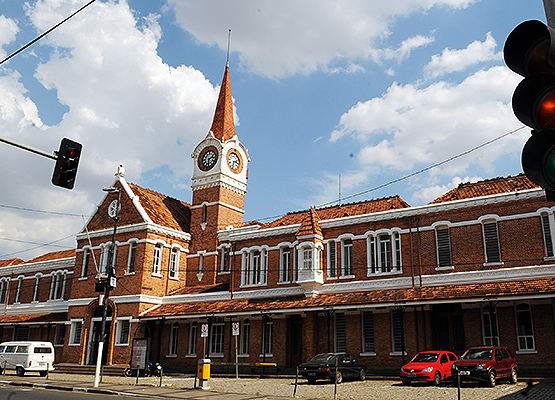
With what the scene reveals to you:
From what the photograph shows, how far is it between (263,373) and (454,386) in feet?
40.5

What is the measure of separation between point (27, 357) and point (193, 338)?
10.4 m

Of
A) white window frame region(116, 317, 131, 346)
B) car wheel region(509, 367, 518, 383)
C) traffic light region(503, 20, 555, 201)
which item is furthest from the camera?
white window frame region(116, 317, 131, 346)

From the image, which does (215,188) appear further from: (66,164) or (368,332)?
(66,164)

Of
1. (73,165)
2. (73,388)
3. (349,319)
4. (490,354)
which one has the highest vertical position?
(73,165)

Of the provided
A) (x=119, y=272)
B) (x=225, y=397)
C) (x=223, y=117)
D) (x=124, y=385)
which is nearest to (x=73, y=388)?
(x=124, y=385)

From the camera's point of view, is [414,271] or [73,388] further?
[414,271]

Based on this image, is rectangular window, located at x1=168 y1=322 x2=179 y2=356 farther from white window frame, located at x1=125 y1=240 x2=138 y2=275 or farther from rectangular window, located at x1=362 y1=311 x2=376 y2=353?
rectangular window, located at x1=362 y1=311 x2=376 y2=353

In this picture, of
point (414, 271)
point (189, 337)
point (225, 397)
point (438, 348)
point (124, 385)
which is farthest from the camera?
point (189, 337)

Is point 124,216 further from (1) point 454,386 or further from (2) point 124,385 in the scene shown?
(1) point 454,386

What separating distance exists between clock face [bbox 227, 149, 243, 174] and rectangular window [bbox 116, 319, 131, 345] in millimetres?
14505

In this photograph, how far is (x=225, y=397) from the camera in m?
18.9

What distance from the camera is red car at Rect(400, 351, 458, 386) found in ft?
68.8

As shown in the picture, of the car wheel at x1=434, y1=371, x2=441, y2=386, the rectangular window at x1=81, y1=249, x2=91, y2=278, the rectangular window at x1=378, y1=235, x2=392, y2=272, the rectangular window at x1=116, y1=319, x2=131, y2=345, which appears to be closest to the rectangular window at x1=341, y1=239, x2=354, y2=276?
the rectangular window at x1=378, y1=235, x2=392, y2=272

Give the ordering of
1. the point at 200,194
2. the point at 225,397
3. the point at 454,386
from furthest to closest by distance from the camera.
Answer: the point at 200,194 → the point at 454,386 → the point at 225,397
